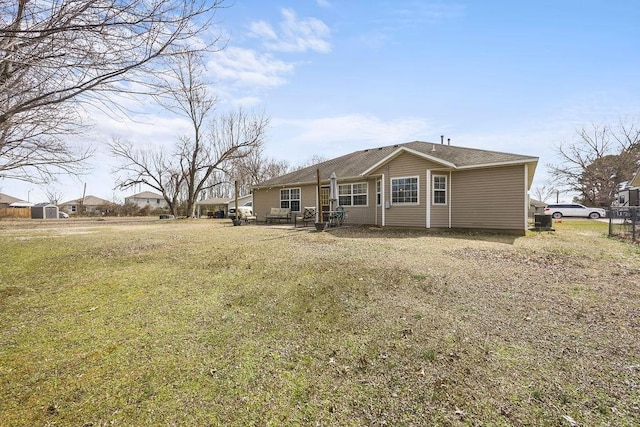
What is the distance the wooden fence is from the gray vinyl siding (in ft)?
161

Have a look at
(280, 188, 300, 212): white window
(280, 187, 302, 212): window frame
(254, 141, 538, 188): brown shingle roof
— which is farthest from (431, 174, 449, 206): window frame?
(280, 188, 300, 212): white window

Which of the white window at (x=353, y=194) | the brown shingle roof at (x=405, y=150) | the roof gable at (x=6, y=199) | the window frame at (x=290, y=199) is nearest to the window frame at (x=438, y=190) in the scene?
the brown shingle roof at (x=405, y=150)

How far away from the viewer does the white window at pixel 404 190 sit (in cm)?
1337

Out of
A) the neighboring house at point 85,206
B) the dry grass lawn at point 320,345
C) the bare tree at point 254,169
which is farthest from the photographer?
the neighboring house at point 85,206

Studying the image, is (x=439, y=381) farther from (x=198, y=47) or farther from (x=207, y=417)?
(x=198, y=47)

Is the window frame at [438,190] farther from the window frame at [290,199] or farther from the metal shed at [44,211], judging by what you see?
the metal shed at [44,211]

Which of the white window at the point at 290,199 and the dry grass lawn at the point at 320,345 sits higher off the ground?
the white window at the point at 290,199

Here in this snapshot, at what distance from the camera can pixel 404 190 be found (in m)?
13.7

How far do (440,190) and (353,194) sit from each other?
4.76m

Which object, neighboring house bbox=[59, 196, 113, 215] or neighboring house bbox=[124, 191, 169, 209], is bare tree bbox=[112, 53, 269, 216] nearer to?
neighboring house bbox=[59, 196, 113, 215]

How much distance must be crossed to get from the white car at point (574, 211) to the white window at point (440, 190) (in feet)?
67.7

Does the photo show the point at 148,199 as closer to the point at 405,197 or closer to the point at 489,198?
the point at 405,197

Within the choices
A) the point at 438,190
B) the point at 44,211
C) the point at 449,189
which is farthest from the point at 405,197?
the point at 44,211

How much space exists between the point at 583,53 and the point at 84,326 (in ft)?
45.7
